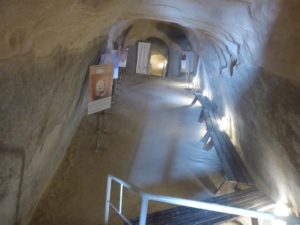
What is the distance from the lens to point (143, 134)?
22.4ft

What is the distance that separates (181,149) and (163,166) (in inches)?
37.7

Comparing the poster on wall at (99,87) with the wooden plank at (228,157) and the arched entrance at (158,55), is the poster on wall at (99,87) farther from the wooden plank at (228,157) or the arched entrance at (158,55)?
the arched entrance at (158,55)

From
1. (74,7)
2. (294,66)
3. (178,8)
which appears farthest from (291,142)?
(74,7)

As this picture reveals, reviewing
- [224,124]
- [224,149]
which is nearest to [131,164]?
[224,149]

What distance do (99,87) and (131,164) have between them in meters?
1.63

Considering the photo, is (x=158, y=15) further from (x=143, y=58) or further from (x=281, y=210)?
(x=143, y=58)

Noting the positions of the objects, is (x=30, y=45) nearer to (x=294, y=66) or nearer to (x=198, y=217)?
(x=294, y=66)

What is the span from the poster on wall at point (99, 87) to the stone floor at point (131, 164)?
1174 millimetres

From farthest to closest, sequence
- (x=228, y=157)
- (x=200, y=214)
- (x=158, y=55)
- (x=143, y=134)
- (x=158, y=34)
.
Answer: (x=158, y=55), (x=158, y=34), (x=143, y=134), (x=228, y=157), (x=200, y=214)

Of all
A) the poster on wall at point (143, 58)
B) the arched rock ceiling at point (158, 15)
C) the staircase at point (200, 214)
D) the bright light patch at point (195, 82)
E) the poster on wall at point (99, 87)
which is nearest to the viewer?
the arched rock ceiling at point (158, 15)

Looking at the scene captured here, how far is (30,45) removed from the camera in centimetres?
231

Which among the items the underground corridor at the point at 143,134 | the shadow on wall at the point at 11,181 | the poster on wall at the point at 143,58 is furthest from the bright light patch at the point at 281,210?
the poster on wall at the point at 143,58

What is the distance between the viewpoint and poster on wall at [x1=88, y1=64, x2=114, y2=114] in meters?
4.59

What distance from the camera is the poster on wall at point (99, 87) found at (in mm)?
4594
